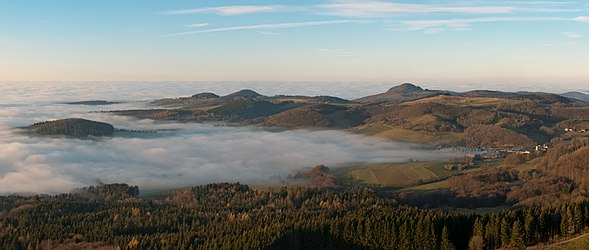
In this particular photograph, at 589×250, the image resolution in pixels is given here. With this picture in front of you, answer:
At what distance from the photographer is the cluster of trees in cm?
9850

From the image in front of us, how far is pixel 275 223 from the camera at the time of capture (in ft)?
427

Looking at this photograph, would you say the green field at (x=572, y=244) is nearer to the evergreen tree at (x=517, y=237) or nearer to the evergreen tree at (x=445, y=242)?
the evergreen tree at (x=517, y=237)

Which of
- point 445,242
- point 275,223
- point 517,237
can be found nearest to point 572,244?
point 517,237

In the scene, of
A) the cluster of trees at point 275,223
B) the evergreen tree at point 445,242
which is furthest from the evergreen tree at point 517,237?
the evergreen tree at point 445,242

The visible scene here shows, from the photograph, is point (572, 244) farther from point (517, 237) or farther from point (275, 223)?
point (275, 223)

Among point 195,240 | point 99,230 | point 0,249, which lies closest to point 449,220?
point 195,240

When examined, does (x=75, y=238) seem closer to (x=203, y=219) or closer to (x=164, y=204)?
(x=203, y=219)

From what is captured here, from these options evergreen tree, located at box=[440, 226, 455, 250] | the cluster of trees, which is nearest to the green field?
the cluster of trees

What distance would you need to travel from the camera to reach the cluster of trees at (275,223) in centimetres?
9850

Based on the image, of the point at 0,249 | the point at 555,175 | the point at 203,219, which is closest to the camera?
the point at 0,249

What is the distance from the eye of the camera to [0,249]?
13238 centimetres

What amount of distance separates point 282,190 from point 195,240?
76623mm

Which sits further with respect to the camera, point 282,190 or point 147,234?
point 282,190

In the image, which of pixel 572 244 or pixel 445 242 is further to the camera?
pixel 445 242
